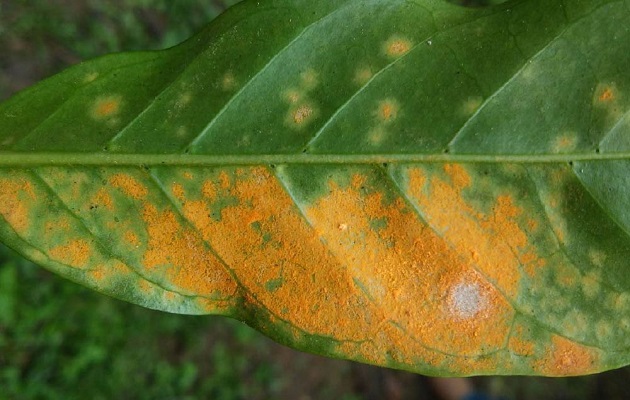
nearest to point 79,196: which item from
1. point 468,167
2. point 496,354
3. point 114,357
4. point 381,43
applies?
point 381,43

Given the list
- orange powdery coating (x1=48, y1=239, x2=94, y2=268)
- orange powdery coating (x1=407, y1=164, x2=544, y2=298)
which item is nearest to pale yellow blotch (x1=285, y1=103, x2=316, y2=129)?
orange powdery coating (x1=407, y1=164, x2=544, y2=298)

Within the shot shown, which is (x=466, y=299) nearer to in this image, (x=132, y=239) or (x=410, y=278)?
(x=410, y=278)

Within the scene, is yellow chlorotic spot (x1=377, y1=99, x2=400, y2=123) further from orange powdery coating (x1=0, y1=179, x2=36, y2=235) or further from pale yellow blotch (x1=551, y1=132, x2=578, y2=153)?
orange powdery coating (x1=0, y1=179, x2=36, y2=235)

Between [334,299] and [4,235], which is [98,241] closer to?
[4,235]

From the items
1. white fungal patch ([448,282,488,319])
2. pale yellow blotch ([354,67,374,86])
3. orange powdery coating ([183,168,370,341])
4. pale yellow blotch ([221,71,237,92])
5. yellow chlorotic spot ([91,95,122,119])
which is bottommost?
white fungal patch ([448,282,488,319])

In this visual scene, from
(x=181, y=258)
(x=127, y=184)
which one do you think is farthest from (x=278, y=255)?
(x=127, y=184)

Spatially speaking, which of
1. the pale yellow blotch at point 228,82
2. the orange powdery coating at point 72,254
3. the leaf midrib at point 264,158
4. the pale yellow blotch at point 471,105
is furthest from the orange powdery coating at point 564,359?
the orange powdery coating at point 72,254

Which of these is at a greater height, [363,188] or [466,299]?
[363,188]
